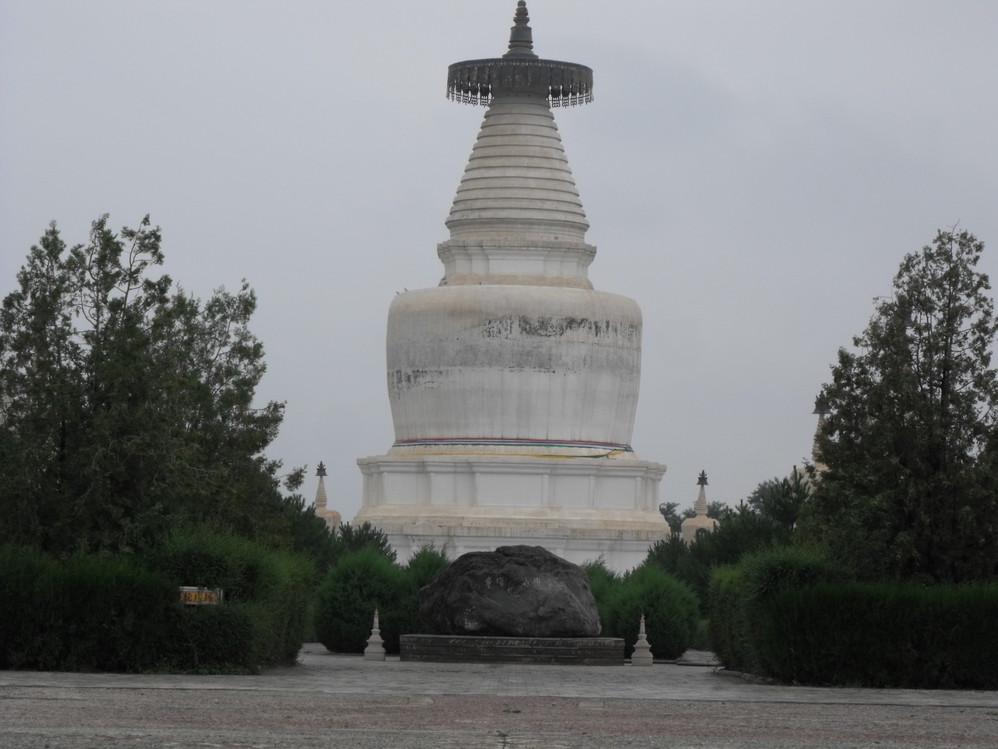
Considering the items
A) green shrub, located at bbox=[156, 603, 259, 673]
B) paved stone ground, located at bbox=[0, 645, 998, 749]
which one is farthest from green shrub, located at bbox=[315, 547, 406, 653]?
green shrub, located at bbox=[156, 603, 259, 673]

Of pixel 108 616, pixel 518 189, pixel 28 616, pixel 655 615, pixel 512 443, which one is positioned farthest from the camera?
pixel 518 189

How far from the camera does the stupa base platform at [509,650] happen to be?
35.6 m

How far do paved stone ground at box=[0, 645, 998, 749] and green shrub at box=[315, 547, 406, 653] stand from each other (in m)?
10.7

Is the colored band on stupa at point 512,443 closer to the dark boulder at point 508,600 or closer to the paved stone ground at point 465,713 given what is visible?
the dark boulder at point 508,600

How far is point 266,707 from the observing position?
71.9 ft

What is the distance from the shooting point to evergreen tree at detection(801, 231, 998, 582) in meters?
30.3

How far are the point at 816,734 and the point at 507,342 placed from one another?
4120 cm

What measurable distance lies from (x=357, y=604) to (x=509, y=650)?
630cm

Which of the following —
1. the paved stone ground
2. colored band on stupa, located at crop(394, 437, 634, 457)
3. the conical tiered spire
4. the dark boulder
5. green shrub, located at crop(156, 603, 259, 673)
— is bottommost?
the paved stone ground

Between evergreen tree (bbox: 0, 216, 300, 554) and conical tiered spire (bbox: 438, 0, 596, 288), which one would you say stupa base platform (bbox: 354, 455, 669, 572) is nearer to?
conical tiered spire (bbox: 438, 0, 596, 288)

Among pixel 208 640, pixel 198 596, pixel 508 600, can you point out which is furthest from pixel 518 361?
pixel 208 640

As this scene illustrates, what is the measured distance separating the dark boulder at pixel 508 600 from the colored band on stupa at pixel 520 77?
2636 centimetres

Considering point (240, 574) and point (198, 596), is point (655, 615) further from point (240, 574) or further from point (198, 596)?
point (198, 596)

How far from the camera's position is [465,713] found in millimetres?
21656
